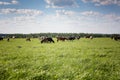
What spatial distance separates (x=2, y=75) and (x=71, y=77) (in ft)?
13.0

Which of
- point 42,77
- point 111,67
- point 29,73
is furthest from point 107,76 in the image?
point 29,73

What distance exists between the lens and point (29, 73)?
415 inches

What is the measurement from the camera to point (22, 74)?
34.3 ft

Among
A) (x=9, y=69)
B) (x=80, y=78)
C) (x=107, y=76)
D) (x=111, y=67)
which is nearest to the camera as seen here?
(x=80, y=78)

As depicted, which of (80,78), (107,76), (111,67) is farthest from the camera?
(111,67)

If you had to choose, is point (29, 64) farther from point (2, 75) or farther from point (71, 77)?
point (71, 77)

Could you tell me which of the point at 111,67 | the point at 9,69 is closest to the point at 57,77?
the point at 9,69

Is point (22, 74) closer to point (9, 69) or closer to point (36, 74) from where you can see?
point (36, 74)

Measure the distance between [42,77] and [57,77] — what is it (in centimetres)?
80

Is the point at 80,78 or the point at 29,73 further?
the point at 29,73

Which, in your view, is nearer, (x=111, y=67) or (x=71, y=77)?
(x=71, y=77)

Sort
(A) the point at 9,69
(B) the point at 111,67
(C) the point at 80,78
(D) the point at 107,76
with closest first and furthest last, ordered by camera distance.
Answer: (C) the point at 80,78 < (D) the point at 107,76 < (A) the point at 9,69 < (B) the point at 111,67

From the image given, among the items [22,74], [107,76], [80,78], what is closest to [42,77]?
[22,74]

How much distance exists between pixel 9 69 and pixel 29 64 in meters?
1.79
